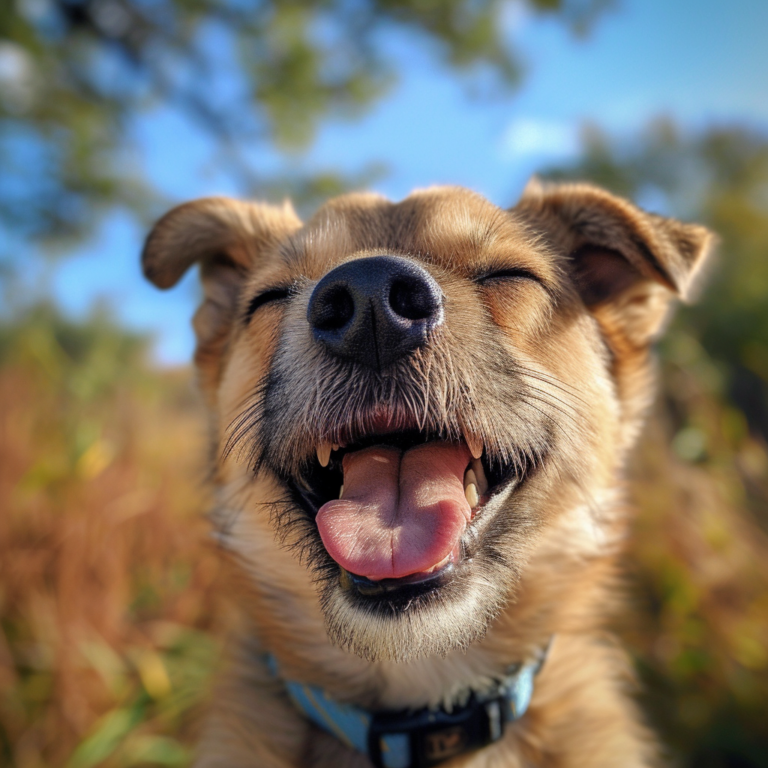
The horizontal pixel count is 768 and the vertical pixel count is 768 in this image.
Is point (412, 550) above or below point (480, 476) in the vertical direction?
below

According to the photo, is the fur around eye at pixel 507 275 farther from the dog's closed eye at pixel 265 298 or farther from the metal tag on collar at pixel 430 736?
the metal tag on collar at pixel 430 736

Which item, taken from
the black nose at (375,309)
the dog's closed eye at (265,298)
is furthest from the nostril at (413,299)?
the dog's closed eye at (265,298)

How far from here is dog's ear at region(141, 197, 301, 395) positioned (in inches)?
102

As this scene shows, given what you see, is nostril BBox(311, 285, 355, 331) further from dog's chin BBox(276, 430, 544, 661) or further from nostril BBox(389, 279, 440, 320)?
dog's chin BBox(276, 430, 544, 661)

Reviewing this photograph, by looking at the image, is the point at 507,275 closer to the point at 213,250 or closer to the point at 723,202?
the point at 213,250

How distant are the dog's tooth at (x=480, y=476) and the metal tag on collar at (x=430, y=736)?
75 centimetres

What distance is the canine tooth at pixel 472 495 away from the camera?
1844 millimetres

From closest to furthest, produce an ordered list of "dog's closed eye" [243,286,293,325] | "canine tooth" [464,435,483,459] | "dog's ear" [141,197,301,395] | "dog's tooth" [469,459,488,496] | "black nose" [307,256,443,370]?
"black nose" [307,256,443,370] < "canine tooth" [464,435,483,459] < "dog's tooth" [469,459,488,496] < "dog's closed eye" [243,286,293,325] < "dog's ear" [141,197,301,395]

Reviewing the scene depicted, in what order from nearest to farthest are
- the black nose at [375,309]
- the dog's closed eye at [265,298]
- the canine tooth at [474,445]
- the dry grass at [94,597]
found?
the black nose at [375,309] < the canine tooth at [474,445] < the dog's closed eye at [265,298] < the dry grass at [94,597]

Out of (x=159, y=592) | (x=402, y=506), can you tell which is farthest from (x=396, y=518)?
(x=159, y=592)

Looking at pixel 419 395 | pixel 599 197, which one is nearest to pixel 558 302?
pixel 599 197

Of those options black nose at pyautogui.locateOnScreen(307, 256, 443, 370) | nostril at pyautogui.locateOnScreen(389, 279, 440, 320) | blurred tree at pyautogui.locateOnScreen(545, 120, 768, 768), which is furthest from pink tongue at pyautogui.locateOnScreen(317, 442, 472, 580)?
blurred tree at pyautogui.locateOnScreen(545, 120, 768, 768)

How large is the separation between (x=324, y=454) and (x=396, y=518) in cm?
33

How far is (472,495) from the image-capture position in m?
1.85
